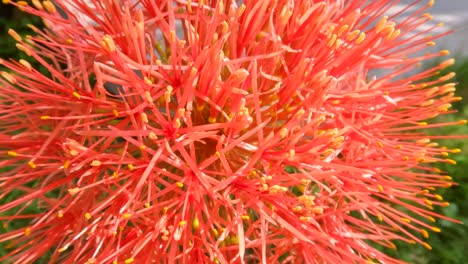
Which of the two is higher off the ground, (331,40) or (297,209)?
(331,40)

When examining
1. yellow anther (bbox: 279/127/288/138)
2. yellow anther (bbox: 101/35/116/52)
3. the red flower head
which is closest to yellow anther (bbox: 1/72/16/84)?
the red flower head

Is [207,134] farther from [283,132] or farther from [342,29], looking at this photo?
[342,29]

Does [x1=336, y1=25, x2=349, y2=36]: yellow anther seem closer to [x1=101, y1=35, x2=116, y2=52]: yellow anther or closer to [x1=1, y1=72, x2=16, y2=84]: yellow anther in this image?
[x1=101, y1=35, x2=116, y2=52]: yellow anther

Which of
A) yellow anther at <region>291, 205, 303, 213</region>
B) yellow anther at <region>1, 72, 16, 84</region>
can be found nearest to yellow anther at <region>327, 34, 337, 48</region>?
yellow anther at <region>291, 205, 303, 213</region>

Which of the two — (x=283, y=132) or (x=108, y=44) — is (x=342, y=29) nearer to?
(x=283, y=132)

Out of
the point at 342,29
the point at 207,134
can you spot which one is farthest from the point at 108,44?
the point at 342,29

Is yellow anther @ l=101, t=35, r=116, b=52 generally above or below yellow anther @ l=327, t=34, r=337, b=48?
below

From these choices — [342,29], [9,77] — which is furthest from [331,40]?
[9,77]

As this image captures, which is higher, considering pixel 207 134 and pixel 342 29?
pixel 342 29

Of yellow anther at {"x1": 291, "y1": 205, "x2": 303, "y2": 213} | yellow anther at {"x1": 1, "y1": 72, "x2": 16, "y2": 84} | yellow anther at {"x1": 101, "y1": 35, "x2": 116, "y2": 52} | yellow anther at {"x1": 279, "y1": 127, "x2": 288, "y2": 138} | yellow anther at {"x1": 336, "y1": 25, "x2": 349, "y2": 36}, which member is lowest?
yellow anther at {"x1": 291, "y1": 205, "x2": 303, "y2": 213}

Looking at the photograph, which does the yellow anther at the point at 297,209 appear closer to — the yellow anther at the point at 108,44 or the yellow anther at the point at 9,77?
the yellow anther at the point at 108,44

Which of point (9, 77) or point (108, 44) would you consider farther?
point (9, 77)

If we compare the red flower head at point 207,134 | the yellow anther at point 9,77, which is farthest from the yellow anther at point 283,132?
the yellow anther at point 9,77
